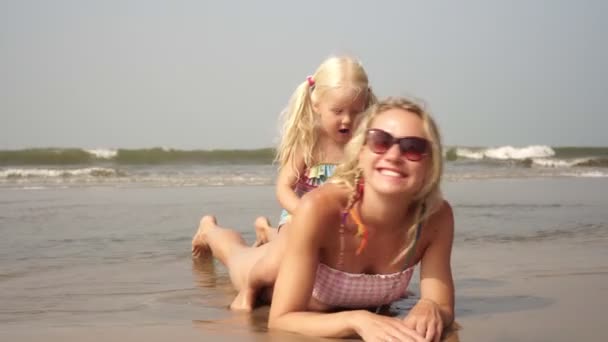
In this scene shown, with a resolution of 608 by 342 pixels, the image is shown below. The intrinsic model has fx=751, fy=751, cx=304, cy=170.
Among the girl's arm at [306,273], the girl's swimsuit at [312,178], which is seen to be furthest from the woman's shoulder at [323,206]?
the girl's swimsuit at [312,178]

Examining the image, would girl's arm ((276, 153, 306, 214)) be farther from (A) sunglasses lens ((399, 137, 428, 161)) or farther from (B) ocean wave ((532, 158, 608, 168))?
(B) ocean wave ((532, 158, 608, 168))

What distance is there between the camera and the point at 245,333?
3209 mm

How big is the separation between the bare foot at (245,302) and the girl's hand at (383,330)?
107 cm

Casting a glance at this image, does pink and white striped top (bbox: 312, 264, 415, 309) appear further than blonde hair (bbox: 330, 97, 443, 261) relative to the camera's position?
Yes

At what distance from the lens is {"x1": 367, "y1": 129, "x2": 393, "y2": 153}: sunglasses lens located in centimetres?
301

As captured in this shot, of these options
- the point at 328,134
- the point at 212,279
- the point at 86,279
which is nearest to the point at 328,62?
the point at 328,134

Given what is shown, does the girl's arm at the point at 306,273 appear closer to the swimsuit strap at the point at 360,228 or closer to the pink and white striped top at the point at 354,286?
the swimsuit strap at the point at 360,228

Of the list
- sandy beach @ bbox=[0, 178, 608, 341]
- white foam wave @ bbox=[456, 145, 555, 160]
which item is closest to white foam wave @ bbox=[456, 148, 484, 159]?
white foam wave @ bbox=[456, 145, 555, 160]

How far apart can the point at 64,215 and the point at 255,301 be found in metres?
5.36

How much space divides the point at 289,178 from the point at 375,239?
154cm

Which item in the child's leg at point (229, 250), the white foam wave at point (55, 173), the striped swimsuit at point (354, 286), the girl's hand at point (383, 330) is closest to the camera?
the girl's hand at point (383, 330)

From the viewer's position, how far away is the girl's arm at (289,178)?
4551mm

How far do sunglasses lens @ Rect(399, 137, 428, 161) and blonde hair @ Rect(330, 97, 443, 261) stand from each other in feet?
0.17

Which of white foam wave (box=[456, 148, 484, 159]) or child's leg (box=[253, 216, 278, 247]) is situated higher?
child's leg (box=[253, 216, 278, 247])
